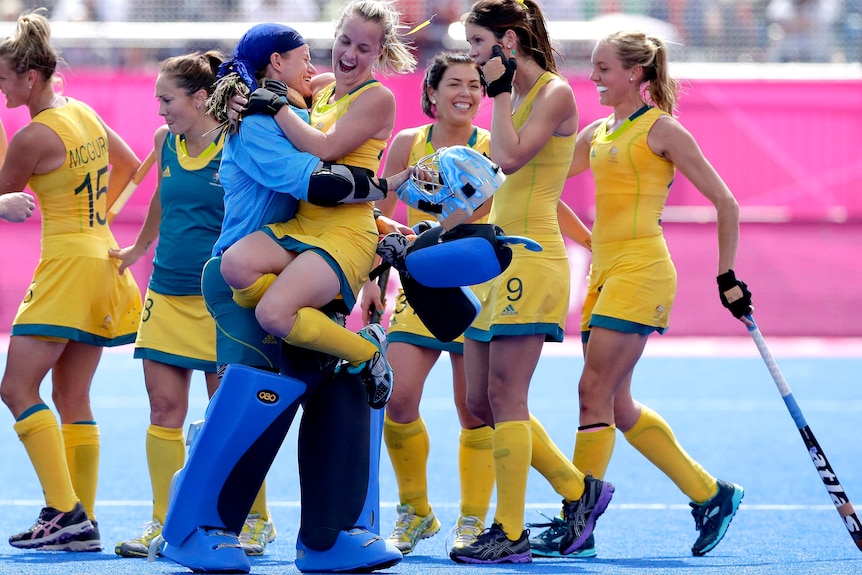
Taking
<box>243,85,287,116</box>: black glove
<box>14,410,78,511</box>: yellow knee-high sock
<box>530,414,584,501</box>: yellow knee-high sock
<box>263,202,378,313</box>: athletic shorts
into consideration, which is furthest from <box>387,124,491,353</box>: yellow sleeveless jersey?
<box>14,410,78,511</box>: yellow knee-high sock

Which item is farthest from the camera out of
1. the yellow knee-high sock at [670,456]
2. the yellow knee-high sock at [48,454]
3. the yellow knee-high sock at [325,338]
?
the yellow knee-high sock at [670,456]

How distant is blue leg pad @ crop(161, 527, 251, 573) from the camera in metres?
4.05

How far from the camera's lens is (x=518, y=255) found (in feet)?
15.7

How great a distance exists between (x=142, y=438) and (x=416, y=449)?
10.9 feet

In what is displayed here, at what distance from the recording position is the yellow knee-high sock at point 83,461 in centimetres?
537

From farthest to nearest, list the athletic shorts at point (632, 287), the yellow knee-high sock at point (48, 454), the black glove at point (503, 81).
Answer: the yellow knee-high sock at point (48, 454)
the athletic shorts at point (632, 287)
the black glove at point (503, 81)

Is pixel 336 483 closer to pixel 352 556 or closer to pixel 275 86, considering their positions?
pixel 352 556

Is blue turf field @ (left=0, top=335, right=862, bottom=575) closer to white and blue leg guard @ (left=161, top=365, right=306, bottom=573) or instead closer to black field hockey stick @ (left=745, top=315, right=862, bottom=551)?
black field hockey stick @ (left=745, top=315, right=862, bottom=551)

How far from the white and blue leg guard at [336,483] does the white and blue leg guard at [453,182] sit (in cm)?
65

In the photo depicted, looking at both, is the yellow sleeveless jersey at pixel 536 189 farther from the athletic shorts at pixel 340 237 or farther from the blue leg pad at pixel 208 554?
the blue leg pad at pixel 208 554

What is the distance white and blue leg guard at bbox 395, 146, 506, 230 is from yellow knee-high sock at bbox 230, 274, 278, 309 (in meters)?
0.54

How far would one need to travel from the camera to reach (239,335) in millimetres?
4195

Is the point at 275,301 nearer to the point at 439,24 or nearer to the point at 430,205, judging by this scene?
the point at 430,205

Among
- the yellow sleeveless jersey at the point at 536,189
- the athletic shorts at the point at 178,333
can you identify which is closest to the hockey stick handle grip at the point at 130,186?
the athletic shorts at the point at 178,333
